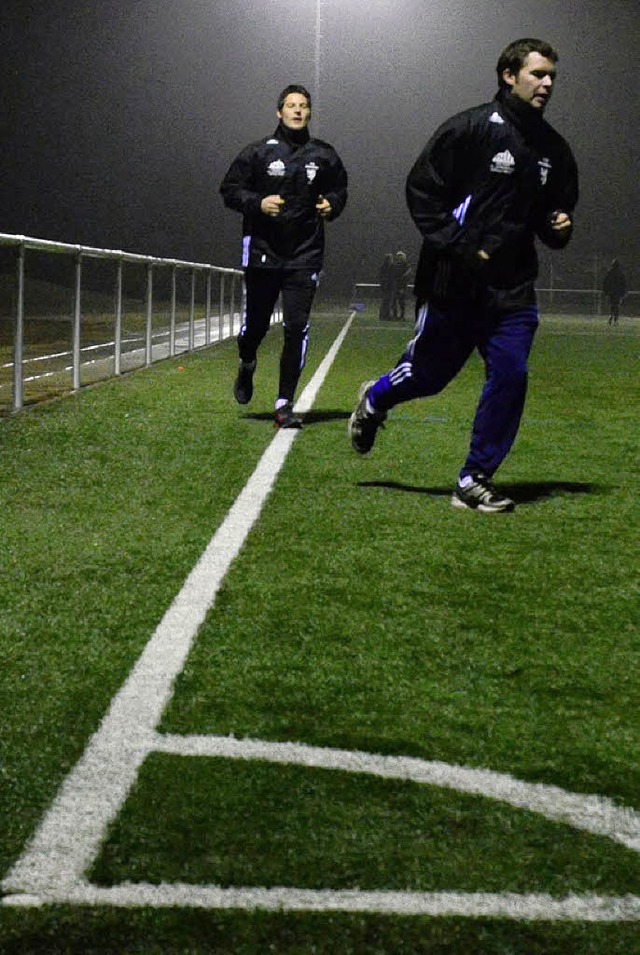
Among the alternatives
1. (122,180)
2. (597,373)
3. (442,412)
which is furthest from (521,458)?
(122,180)

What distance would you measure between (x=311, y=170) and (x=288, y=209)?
29 cm

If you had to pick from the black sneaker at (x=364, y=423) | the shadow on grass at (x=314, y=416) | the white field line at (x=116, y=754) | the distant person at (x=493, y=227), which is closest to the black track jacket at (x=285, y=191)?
the shadow on grass at (x=314, y=416)

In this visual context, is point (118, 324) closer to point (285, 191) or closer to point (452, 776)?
point (285, 191)

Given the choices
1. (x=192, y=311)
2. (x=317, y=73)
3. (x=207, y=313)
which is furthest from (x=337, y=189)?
(x=317, y=73)

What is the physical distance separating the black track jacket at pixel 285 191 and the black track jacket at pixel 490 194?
3.29m

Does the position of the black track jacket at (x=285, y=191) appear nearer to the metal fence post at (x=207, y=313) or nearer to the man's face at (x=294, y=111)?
the man's face at (x=294, y=111)

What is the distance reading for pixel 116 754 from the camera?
11.8 feet

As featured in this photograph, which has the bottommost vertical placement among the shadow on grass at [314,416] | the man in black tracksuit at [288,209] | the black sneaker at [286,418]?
the shadow on grass at [314,416]

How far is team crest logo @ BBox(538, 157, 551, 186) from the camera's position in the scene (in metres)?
7.06

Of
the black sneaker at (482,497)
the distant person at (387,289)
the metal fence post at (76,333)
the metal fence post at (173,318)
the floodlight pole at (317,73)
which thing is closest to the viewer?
the black sneaker at (482,497)

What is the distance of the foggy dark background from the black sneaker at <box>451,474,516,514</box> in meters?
45.8

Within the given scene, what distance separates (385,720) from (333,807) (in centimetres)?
67

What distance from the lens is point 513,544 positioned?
6.50 metres

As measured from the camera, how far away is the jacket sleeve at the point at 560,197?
7133mm
